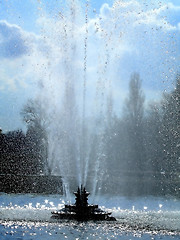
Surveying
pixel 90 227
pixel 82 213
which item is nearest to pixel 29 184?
pixel 82 213

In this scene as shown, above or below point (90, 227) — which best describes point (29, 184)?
above

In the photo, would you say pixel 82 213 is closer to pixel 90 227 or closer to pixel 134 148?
pixel 90 227

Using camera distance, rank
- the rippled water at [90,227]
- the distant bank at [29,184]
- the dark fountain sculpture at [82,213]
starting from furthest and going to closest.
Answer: the distant bank at [29,184] < the dark fountain sculpture at [82,213] < the rippled water at [90,227]

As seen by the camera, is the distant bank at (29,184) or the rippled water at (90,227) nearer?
the rippled water at (90,227)

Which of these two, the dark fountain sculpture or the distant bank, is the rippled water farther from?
the distant bank

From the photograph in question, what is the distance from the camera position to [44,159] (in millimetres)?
46281

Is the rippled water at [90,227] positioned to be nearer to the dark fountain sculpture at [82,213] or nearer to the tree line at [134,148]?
the dark fountain sculpture at [82,213]

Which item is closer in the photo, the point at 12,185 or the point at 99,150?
the point at 12,185

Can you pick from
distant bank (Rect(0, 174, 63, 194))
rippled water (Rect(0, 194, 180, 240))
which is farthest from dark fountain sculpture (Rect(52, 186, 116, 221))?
distant bank (Rect(0, 174, 63, 194))

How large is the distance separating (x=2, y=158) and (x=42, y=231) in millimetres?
33005

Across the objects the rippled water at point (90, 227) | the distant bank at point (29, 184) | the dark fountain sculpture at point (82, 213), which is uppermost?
the distant bank at point (29, 184)

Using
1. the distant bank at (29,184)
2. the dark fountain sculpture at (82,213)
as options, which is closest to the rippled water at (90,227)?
the dark fountain sculpture at (82,213)

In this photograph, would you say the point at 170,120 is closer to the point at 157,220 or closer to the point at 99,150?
the point at 99,150

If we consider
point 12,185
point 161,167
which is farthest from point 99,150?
point 12,185
